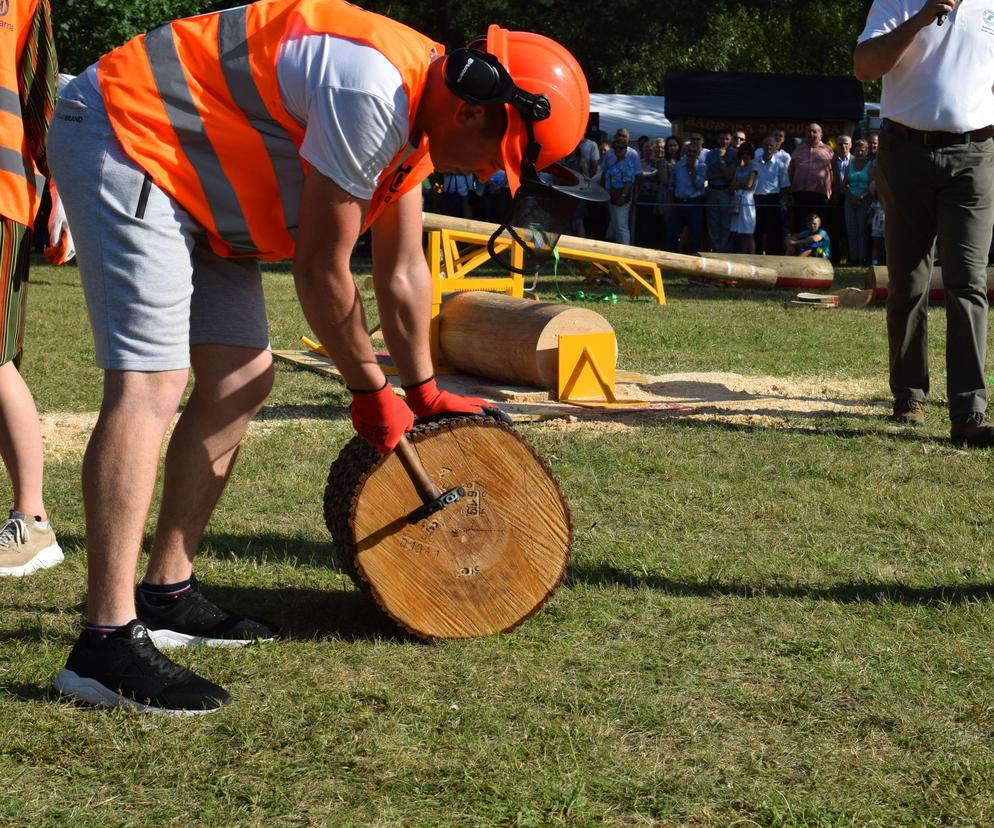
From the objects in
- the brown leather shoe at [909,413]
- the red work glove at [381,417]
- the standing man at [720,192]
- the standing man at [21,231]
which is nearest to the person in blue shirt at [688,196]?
the standing man at [720,192]

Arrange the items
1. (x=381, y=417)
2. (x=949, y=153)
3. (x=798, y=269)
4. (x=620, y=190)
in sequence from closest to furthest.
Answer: (x=381, y=417) < (x=949, y=153) < (x=798, y=269) < (x=620, y=190)

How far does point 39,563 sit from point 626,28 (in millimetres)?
34618

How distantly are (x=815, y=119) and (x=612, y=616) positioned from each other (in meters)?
19.1

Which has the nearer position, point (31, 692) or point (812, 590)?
point (31, 692)

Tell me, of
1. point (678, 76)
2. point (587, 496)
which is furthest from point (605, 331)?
point (678, 76)

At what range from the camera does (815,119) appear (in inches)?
832

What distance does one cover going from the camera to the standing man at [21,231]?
376 cm

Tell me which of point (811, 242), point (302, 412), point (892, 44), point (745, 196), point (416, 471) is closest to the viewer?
point (416, 471)

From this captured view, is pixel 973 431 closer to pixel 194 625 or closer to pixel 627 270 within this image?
pixel 194 625

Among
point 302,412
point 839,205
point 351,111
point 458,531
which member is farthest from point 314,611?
point 839,205

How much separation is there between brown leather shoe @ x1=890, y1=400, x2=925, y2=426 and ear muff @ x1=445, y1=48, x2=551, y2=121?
4.07 m

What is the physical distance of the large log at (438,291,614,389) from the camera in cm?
692

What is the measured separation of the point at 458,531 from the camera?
3.37m

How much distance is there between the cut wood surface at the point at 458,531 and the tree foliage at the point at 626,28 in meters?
16.8
